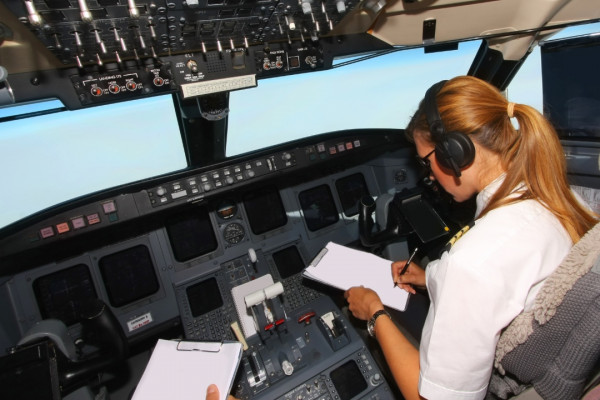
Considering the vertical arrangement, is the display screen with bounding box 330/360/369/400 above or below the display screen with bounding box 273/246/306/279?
below

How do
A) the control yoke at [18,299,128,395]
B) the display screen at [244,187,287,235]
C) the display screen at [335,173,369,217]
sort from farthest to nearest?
the display screen at [335,173,369,217], the display screen at [244,187,287,235], the control yoke at [18,299,128,395]

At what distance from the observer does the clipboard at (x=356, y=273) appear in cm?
173

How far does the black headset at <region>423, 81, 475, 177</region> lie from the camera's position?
3.16 feet

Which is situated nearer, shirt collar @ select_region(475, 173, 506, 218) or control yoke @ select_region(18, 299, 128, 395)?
shirt collar @ select_region(475, 173, 506, 218)

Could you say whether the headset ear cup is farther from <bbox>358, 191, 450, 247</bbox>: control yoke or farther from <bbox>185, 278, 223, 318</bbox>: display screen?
<bbox>185, 278, 223, 318</bbox>: display screen

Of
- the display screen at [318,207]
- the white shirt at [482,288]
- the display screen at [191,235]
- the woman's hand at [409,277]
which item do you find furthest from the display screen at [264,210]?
the white shirt at [482,288]

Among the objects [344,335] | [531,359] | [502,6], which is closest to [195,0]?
[531,359]

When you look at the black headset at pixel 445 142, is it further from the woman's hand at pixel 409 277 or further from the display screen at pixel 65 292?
the display screen at pixel 65 292

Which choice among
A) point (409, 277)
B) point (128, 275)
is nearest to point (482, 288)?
point (409, 277)

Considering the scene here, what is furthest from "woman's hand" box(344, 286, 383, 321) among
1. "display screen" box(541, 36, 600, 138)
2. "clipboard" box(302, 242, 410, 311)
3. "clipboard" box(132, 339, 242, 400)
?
"display screen" box(541, 36, 600, 138)

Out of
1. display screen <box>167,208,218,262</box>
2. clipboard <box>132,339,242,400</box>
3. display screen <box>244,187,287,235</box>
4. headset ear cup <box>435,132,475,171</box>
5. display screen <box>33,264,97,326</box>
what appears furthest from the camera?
display screen <box>244,187,287,235</box>

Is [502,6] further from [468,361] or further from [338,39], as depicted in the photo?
[468,361]

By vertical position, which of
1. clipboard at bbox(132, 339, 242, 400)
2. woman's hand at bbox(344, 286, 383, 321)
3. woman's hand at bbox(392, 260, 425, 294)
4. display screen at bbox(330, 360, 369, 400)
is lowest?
display screen at bbox(330, 360, 369, 400)

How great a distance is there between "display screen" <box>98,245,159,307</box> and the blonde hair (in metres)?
1.98
